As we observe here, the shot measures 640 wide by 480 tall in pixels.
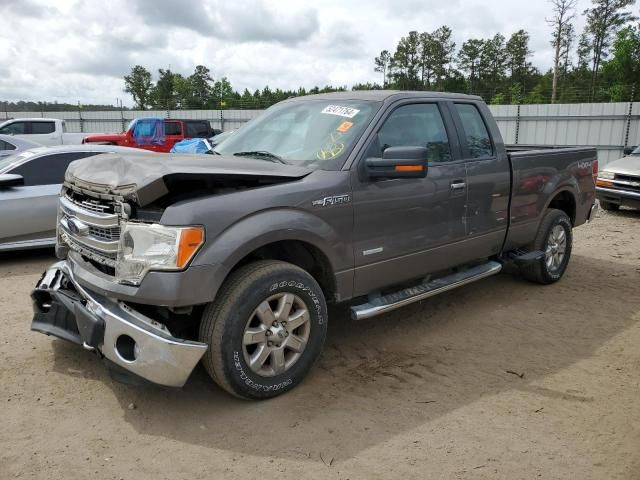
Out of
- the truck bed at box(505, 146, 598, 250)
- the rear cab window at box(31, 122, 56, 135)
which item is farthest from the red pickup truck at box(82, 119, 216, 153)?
the truck bed at box(505, 146, 598, 250)

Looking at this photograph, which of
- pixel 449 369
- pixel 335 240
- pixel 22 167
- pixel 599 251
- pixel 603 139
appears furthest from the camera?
pixel 603 139

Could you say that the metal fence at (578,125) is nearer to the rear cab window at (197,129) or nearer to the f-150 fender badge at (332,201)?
the rear cab window at (197,129)

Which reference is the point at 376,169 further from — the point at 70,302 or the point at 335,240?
the point at 70,302

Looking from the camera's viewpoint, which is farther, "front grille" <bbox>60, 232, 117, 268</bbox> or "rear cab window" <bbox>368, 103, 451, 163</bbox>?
"rear cab window" <bbox>368, 103, 451, 163</bbox>

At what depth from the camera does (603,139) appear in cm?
1805

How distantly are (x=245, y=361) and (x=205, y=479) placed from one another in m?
0.72

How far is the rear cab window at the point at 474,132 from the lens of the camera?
4766 millimetres

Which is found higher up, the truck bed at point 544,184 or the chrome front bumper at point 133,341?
the truck bed at point 544,184

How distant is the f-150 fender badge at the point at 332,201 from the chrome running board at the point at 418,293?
802 millimetres

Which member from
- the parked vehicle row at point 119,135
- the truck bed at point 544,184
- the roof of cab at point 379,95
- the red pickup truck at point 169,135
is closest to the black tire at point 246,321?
the roof of cab at point 379,95

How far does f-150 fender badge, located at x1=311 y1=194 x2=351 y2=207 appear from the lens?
11.5 feet

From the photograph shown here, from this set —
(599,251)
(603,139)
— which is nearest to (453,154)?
(599,251)

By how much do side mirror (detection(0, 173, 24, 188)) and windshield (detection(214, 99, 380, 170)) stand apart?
336 cm

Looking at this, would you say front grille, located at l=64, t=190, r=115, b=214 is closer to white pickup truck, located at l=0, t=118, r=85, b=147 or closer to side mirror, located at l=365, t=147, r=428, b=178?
side mirror, located at l=365, t=147, r=428, b=178
